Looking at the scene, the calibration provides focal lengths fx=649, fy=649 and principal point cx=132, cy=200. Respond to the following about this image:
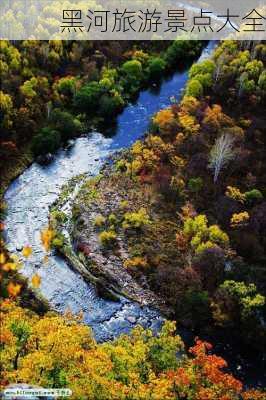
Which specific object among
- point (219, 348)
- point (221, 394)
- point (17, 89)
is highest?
point (17, 89)

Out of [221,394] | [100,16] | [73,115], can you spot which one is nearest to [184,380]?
[221,394]

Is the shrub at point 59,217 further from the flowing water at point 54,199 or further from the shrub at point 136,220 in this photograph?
the shrub at point 136,220

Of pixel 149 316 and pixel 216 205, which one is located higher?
pixel 216 205

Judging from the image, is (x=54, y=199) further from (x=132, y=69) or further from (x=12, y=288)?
(x=132, y=69)

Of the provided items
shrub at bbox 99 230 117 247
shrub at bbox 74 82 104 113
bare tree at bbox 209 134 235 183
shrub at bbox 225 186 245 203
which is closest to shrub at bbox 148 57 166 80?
shrub at bbox 74 82 104 113

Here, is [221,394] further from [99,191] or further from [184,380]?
[99,191]
